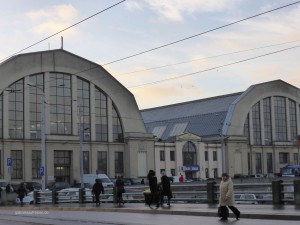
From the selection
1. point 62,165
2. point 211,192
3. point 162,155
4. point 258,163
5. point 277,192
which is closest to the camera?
point 277,192

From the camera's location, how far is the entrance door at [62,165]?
7462cm

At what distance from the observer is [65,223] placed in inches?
840

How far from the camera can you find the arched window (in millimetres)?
91125

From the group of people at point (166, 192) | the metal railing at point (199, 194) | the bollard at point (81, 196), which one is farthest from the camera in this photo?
the bollard at point (81, 196)

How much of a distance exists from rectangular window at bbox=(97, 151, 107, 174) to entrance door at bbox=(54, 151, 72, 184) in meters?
4.83

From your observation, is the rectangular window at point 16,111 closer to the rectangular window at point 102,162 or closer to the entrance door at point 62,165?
the entrance door at point 62,165

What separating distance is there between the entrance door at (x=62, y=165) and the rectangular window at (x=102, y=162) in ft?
15.8

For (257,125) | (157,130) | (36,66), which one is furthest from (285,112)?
(36,66)

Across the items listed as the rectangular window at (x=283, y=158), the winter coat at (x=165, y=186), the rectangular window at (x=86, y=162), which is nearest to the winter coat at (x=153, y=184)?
the winter coat at (x=165, y=186)

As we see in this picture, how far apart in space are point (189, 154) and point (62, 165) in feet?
80.7

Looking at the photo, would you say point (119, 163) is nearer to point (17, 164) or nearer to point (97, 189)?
point (17, 164)

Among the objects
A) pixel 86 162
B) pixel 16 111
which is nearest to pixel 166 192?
pixel 16 111

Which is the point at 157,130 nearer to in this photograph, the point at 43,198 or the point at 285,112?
the point at 285,112

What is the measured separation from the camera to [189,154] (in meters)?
91.9
